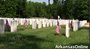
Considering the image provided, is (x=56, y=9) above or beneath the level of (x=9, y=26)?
beneath

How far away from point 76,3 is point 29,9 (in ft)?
82.1

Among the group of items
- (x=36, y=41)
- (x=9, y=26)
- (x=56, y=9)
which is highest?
(x=36, y=41)

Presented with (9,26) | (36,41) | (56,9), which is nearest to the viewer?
(36,41)

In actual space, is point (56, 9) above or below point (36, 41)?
below

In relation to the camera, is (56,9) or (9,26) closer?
(9,26)

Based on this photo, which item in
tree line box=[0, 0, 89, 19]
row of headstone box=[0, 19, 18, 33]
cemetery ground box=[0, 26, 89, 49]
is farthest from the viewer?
tree line box=[0, 0, 89, 19]

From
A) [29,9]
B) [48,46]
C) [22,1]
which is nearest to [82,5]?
[22,1]

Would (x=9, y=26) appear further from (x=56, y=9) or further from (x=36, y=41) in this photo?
(x=56, y=9)

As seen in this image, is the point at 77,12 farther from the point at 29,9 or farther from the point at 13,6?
the point at 29,9

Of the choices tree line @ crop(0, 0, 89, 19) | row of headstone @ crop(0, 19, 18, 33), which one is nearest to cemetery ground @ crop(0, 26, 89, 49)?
row of headstone @ crop(0, 19, 18, 33)

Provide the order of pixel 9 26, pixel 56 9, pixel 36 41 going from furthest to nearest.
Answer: pixel 56 9 → pixel 9 26 → pixel 36 41

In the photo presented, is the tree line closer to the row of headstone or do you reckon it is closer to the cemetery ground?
the row of headstone

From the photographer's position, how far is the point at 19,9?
80.8 metres

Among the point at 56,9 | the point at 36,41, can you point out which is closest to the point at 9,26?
the point at 36,41
